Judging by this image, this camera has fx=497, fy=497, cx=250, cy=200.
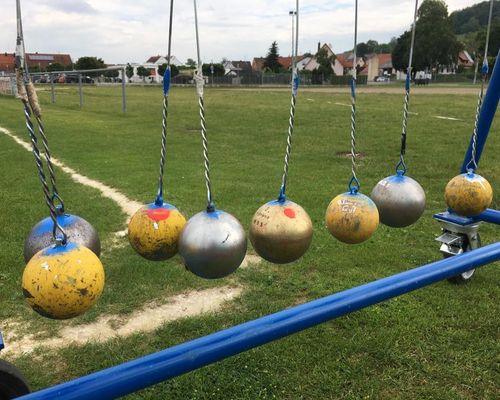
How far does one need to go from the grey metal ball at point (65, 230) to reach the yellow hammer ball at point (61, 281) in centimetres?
21

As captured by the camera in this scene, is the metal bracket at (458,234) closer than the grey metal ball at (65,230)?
No

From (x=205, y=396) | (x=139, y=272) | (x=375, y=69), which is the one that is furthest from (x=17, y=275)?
(x=375, y=69)

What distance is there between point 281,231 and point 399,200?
34.1 inches

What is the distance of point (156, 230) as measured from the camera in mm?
1887

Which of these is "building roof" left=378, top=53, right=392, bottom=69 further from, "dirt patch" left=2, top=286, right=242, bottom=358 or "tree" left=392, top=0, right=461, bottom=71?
"dirt patch" left=2, top=286, right=242, bottom=358

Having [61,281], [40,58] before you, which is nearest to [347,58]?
[40,58]

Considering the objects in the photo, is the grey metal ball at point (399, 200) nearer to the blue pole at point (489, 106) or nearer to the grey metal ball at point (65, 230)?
the grey metal ball at point (65, 230)

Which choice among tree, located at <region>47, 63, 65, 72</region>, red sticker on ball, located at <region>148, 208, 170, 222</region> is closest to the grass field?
red sticker on ball, located at <region>148, 208, 170, 222</region>

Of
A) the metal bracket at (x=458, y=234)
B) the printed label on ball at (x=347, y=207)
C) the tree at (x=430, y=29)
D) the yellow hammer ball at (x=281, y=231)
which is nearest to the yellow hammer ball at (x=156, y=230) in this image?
the yellow hammer ball at (x=281, y=231)

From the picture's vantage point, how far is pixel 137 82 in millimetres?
67188

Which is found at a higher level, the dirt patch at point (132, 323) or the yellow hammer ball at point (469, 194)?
the yellow hammer ball at point (469, 194)

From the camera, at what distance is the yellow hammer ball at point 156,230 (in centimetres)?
189

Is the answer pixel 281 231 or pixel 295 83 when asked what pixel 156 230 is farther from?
pixel 295 83

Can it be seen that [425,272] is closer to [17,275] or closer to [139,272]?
[139,272]
